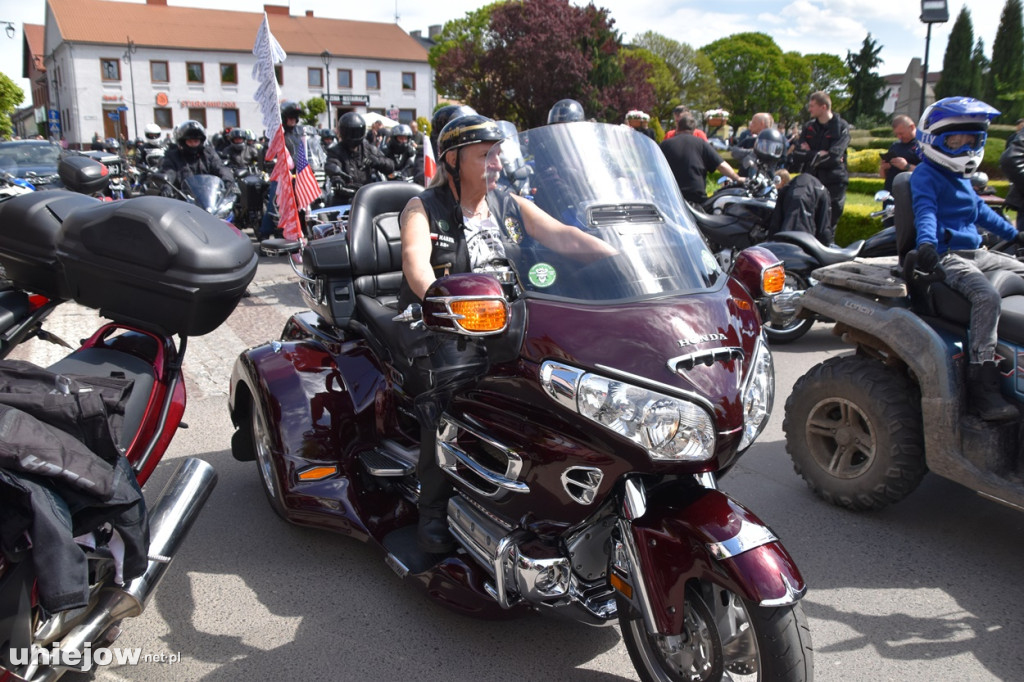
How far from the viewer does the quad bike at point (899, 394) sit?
3572 mm

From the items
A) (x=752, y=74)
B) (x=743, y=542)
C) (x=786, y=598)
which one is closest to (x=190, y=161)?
(x=743, y=542)

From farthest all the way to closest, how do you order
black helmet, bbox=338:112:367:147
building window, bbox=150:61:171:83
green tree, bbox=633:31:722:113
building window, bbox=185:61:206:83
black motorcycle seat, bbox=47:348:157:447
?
green tree, bbox=633:31:722:113 → building window, bbox=185:61:206:83 → building window, bbox=150:61:171:83 → black helmet, bbox=338:112:367:147 → black motorcycle seat, bbox=47:348:157:447

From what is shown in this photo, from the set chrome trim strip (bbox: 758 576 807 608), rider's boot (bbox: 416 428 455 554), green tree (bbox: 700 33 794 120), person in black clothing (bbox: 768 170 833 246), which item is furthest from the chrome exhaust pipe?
green tree (bbox: 700 33 794 120)

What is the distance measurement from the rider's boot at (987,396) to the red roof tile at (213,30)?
6609cm

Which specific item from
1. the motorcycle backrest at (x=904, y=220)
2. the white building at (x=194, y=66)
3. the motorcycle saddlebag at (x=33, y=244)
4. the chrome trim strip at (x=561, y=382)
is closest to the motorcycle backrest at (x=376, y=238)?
the motorcycle saddlebag at (x=33, y=244)

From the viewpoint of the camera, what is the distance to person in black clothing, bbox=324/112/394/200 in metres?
11.0

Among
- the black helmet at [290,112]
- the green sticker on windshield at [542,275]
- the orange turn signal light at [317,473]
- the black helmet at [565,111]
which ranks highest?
the black helmet at [290,112]

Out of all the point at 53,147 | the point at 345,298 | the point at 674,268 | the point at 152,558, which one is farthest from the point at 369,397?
the point at 53,147

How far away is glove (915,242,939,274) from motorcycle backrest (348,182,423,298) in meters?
2.37

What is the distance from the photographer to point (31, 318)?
3262mm

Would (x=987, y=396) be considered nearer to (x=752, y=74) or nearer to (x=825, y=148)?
(x=825, y=148)

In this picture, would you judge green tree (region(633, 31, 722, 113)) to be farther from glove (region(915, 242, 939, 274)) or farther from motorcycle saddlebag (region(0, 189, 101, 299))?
motorcycle saddlebag (region(0, 189, 101, 299))

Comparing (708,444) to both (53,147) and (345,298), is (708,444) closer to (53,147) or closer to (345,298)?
(345,298)

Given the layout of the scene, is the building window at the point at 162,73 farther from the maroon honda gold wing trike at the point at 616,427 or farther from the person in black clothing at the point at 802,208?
the maroon honda gold wing trike at the point at 616,427
